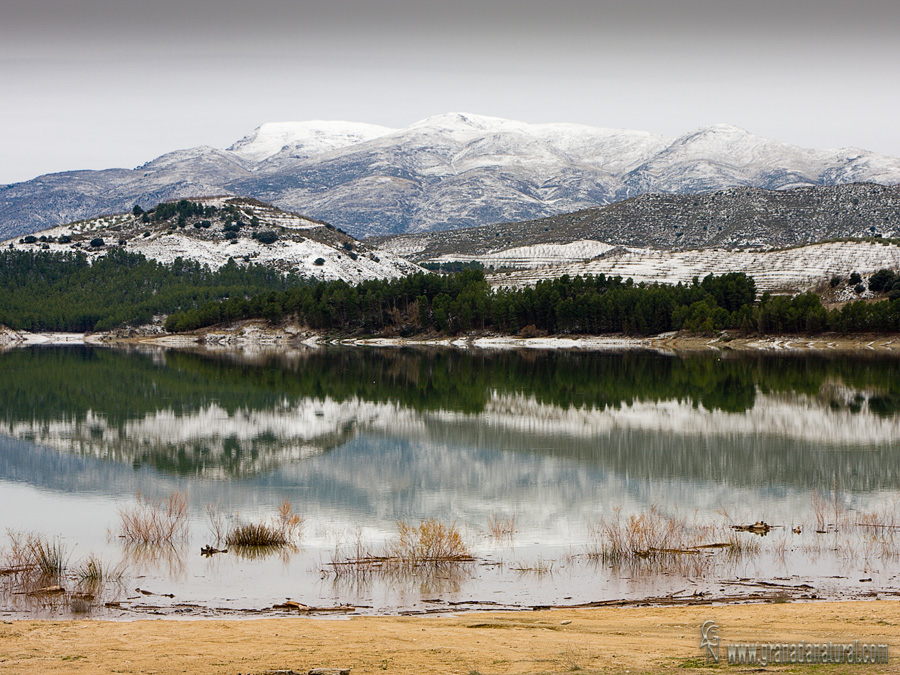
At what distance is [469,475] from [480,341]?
345 ft

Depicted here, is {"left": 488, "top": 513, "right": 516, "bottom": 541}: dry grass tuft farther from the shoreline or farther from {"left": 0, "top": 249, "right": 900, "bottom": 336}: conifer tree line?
{"left": 0, "top": 249, "right": 900, "bottom": 336}: conifer tree line

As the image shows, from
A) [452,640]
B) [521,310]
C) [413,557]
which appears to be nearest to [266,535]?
[413,557]

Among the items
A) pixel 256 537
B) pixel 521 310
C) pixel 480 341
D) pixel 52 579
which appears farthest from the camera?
pixel 521 310

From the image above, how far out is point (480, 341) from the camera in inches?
5561

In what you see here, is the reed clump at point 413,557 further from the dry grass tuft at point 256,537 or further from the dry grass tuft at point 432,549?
the dry grass tuft at point 256,537

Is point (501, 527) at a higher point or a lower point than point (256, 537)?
lower

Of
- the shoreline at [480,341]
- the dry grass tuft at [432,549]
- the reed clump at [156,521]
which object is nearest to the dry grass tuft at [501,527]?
the dry grass tuft at [432,549]

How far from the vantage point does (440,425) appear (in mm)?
51438

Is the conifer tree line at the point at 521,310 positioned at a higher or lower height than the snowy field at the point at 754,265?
lower

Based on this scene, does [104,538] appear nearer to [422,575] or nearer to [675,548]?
[422,575]

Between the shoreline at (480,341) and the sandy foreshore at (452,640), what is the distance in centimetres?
9587

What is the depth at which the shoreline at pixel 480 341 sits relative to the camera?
114m

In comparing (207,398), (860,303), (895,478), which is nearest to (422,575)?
(895,478)

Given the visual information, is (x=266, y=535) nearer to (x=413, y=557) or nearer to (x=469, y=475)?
(x=413, y=557)
